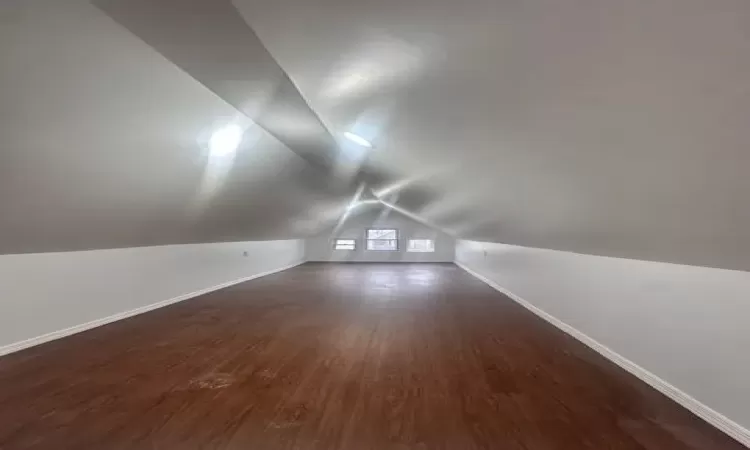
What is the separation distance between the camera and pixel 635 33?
1260 millimetres

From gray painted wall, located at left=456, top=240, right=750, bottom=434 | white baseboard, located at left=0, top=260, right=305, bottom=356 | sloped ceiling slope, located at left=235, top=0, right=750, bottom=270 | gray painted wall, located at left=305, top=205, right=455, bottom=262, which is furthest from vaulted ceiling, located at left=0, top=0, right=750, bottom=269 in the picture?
gray painted wall, located at left=305, top=205, right=455, bottom=262

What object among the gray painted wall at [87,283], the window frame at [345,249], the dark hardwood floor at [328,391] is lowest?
the dark hardwood floor at [328,391]

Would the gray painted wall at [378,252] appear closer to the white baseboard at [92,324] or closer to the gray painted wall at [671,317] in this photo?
the white baseboard at [92,324]

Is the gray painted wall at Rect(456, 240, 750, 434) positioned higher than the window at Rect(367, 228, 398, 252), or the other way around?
the window at Rect(367, 228, 398, 252)

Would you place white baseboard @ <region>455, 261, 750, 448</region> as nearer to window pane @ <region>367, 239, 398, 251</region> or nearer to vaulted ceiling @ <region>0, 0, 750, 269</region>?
vaulted ceiling @ <region>0, 0, 750, 269</region>

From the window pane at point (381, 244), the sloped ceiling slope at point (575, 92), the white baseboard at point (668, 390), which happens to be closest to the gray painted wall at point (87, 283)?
the sloped ceiling slope at point (575, 92)

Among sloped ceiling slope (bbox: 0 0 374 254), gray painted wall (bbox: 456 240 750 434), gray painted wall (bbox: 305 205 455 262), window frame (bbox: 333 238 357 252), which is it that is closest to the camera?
sloped ceiling slope (bbox: 0 0 374 254)

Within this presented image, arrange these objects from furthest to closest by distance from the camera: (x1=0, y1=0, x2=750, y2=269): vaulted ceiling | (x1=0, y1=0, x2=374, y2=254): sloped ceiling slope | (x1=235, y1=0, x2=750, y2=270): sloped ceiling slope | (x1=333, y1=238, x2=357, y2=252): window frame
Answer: (x1=333, y1=238, x2=357, y2=252): window frame
(x1=0, y1=0, x2=374, y2=254): sloped ceiling slope
(x1=0, y1=0, x2=750, y2=269): vaulted ceiling
(x1=235, y1=0, x2=750, y2=270): sloped ceiling slope

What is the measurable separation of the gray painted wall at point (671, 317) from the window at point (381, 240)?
10202mm

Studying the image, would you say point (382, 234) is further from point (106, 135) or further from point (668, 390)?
point (106, 135)

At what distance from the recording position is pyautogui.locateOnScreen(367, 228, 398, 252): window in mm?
15516

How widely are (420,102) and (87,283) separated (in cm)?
364

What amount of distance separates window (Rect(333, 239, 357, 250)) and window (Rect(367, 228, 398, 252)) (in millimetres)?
453

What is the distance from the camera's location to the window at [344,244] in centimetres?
1545
